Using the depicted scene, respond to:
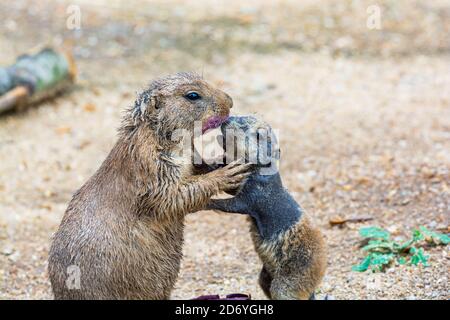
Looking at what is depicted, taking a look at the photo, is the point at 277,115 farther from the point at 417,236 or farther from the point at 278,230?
the point at 278,230

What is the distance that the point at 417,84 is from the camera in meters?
9.94

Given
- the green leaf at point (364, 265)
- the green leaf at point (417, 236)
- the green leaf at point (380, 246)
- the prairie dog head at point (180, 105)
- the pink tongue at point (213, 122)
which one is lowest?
the green leaf at point (364, 265)

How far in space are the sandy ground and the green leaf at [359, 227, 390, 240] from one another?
187 millimetres

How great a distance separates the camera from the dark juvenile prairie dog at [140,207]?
4.67 m

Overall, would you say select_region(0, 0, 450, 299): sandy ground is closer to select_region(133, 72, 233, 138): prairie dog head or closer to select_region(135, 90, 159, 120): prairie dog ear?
select_region(133, 72, 233, 138): prairie dog head

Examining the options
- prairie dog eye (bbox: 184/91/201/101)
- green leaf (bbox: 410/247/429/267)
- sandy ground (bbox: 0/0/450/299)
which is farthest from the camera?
sandy ground (bbox: 0/0/450/299)

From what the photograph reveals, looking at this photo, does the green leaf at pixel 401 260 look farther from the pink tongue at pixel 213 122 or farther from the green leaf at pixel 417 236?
the pink tongue at pixel 213 122

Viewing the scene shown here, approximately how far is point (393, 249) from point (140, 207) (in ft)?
6.80

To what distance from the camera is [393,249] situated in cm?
578

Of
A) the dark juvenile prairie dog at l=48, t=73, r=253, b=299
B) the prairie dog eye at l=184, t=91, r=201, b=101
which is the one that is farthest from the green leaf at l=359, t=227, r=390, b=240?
the prairie dog eye at l=184, t=91, r=201, b=101

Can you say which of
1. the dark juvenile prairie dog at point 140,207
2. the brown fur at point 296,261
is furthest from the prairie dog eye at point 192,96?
the brown fur at point 296,261

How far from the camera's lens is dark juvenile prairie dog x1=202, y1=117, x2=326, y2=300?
494 cm

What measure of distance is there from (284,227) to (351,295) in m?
0.86
